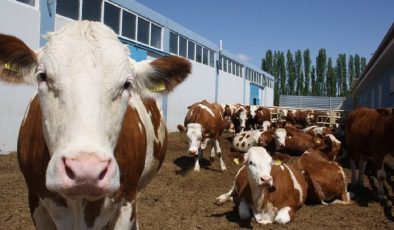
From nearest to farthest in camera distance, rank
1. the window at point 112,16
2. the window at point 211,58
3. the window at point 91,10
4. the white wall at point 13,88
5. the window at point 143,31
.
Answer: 1. the white wall at point 13,88
2. the window at point 91,10
3. the window at point 112,16
4. the window at point 143,31
5. the window at point 211,58

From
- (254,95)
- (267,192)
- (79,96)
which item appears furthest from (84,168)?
(254,95)

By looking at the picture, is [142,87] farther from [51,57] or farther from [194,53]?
[194,53]

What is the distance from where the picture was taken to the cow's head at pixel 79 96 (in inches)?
66.7

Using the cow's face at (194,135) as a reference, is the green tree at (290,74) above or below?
above

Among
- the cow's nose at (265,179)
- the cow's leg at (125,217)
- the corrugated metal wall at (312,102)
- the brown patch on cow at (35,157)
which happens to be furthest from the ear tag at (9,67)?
the corrugated metal wall at (312,102)

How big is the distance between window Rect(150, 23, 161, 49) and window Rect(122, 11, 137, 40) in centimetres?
171

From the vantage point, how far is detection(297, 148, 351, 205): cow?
6645mm

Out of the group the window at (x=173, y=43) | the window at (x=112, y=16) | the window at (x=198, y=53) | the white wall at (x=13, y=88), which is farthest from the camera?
the window at (x=198, y=53)

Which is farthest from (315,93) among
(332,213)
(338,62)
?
(332,213)

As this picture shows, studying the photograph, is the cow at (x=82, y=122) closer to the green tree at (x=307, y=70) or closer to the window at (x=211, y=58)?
the window at (x=211, y=58)

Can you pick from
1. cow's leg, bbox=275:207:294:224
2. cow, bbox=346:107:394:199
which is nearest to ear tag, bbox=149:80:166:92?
cow's leg, bbox=275:207:294:224

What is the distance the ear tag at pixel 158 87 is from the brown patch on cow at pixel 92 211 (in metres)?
0.80

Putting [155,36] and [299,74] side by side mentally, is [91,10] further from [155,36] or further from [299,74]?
[299,74]

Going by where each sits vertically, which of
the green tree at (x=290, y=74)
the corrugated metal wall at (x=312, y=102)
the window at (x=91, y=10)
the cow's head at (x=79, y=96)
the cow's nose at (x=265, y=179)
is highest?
the green tree at (x=290, y=74)
